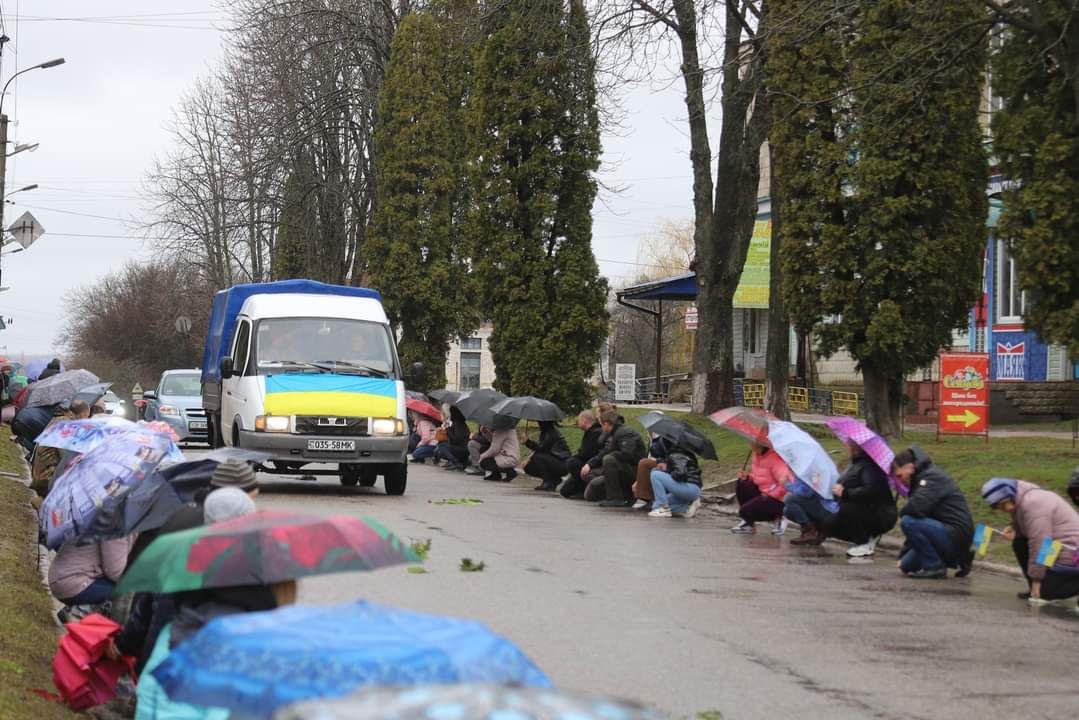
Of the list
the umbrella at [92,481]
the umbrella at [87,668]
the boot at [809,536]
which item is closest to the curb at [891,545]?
the boot at [809,536]

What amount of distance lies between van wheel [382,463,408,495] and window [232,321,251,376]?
8.00 feet

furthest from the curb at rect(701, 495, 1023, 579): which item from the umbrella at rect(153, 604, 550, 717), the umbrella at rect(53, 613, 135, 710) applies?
the umbrella at rect(153, 604, 550, 717)

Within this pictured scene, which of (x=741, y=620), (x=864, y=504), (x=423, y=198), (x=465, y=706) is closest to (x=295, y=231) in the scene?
(x=423, y=198)

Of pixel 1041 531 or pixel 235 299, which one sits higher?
pixel 235 299

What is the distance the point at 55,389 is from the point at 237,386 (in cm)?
641

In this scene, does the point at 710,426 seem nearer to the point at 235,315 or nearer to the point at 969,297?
the point at 969,297

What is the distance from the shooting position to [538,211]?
3581cm

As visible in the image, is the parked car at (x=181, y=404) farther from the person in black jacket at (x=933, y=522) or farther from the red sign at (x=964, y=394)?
the person in black jacket at (x=933, y=522)

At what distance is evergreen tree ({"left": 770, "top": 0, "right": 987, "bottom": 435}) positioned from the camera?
2264cm

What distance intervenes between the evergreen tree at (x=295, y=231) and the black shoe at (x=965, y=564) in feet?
117

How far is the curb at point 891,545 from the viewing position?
584 inches

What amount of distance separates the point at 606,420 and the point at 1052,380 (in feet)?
48.0

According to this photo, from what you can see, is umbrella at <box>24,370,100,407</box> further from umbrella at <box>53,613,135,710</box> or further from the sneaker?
the sneaker

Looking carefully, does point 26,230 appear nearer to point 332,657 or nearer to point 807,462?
point 807,462
